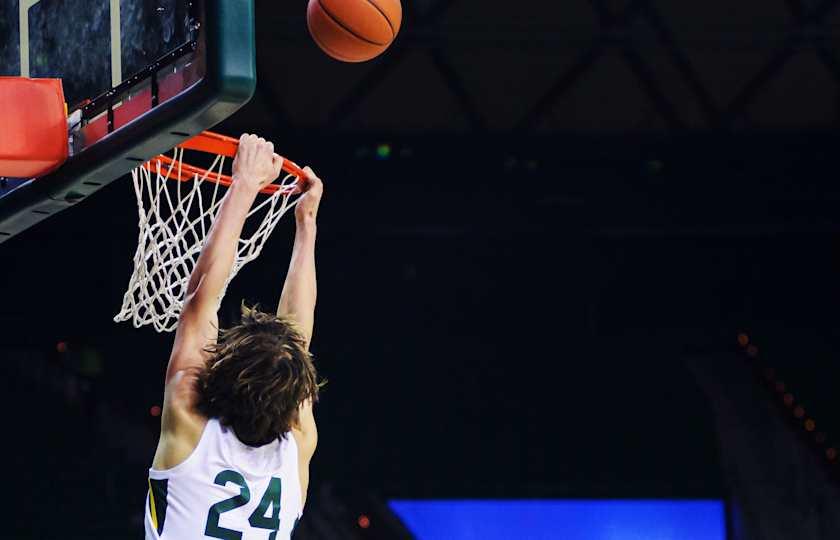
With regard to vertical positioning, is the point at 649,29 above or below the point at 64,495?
above

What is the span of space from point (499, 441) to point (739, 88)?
106 inches

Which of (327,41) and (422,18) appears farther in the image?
(422,18)

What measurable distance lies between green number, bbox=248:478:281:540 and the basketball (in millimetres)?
1855

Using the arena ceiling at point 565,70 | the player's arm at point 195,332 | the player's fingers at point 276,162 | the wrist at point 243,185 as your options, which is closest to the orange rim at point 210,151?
the player's fingers at point 276,162

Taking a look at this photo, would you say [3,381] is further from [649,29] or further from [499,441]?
[649,29]

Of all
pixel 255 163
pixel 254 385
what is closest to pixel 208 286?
pixel 254 385

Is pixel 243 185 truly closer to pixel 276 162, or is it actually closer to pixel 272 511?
pixel 276 162

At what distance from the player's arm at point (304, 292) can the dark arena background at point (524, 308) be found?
4.09 m

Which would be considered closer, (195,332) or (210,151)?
(195,332)

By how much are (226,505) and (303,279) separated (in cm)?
67

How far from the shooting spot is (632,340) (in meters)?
8.16

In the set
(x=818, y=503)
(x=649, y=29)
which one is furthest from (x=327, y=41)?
(x=818, y=503)

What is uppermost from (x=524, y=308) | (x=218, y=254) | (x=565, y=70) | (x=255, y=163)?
(x=565, y=70)

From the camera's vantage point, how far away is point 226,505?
2.34 metres
